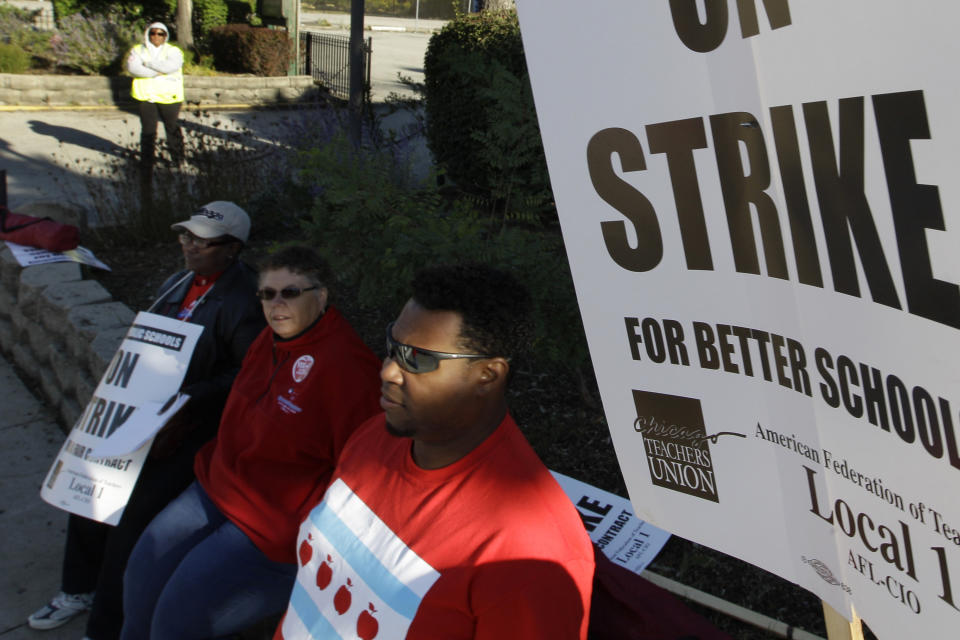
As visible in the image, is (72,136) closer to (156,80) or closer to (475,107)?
(156,80)

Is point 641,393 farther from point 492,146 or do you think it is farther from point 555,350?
point 492,146

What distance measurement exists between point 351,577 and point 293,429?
0.96 metres

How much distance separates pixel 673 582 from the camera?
3010 millimetres

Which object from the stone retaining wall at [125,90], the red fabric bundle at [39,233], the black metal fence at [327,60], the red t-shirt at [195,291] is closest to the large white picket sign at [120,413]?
the red t-shirt at [195,291]

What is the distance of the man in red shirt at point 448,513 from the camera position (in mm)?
1750

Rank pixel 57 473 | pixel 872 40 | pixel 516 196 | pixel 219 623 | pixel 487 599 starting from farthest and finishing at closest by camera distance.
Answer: pixel 516 196, pixel 57 473, pixel 219 623, pixel 487 599, pixel 872 40

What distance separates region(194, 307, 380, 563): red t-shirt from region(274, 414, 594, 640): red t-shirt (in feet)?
2.23

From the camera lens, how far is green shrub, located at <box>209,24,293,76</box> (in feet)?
58.9

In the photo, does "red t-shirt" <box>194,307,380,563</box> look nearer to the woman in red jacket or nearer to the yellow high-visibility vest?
the woman in red jacket

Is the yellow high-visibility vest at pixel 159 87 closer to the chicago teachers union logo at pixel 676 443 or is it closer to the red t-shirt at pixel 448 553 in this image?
the red t-shirt at pixel 448 553

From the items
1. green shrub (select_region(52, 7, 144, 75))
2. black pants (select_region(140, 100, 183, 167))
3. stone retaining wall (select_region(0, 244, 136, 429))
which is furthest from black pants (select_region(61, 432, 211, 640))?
green shrub (select_region(52, 7, 144, 75))

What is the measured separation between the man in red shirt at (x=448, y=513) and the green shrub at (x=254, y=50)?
1724cm

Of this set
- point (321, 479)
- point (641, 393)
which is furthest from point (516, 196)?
point (641, 393)

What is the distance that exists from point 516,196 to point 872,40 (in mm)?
3341
